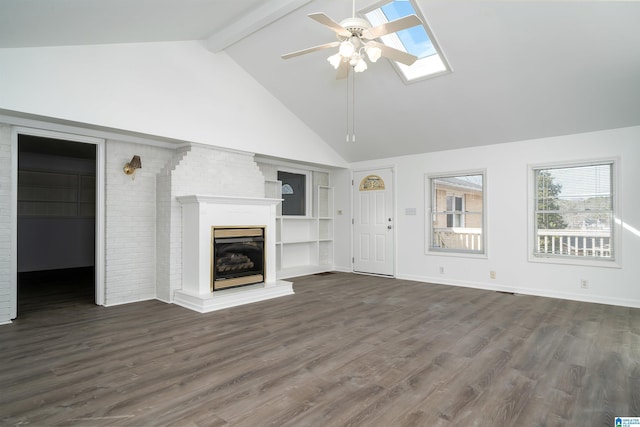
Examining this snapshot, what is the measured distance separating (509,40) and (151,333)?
4969mm

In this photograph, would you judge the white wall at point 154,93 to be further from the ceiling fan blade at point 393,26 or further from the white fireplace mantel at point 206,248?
the ceiling fan blade at point 393,26

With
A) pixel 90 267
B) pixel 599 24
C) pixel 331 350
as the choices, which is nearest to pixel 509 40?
pixel 599 24

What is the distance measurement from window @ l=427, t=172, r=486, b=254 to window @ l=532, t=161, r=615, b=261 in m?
0.85

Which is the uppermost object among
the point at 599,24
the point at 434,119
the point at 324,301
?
the point at 599,24

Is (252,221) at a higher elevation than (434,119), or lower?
lower

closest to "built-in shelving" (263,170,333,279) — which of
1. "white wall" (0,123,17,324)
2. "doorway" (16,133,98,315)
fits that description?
"doorway" (16,133,98,315)

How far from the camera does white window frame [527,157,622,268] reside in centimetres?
481

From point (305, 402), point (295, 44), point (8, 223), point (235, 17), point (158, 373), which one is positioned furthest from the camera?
point (295, 44)

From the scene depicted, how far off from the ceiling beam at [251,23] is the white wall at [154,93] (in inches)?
12.9

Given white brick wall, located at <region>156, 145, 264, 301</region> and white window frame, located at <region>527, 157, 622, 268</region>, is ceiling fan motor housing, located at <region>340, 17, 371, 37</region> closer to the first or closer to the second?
white brick wall, located at <region>156, 145, 264, 301</region>

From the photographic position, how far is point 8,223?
12.9ft

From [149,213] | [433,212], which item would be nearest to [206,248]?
[149,213]

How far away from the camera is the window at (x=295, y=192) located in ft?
24.0

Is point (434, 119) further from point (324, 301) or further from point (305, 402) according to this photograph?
point (305, 402)
